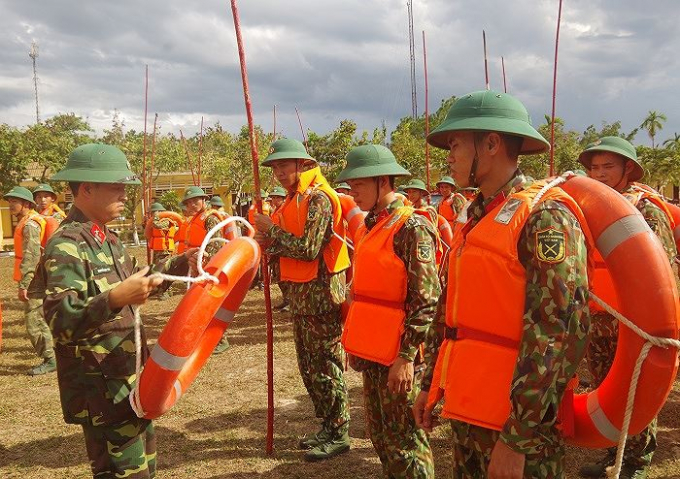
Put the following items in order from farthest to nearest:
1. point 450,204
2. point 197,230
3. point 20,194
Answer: point 450,204 → point 197,230 → point 20,194

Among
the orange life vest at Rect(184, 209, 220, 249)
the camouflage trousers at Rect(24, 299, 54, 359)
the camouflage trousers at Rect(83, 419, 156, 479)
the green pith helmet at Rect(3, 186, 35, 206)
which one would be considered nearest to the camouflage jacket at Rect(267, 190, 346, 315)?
the camouflage trousers at Rect(83, 419, 156, 479)

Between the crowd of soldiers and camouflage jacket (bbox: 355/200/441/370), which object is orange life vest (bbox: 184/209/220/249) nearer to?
the crowd of soldiers

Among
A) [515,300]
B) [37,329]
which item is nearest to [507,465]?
[515,300]

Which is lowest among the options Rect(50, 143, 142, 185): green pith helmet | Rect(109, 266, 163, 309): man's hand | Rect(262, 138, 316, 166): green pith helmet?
Rect(109, 266, 163, 309): man's hand

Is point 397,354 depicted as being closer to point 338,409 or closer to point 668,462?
point 338,409

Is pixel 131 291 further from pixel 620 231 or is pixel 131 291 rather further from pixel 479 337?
pixel 620 231

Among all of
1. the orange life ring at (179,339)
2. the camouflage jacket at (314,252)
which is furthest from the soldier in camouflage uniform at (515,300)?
the camouflage jacket at (314,252)

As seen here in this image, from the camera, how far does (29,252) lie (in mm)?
7121

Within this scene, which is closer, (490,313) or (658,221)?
(490,313)

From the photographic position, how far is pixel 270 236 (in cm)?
427

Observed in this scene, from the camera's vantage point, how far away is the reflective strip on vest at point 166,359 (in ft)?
8.36

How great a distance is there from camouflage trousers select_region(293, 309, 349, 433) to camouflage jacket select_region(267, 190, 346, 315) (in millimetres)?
108

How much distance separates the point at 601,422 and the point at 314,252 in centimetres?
268

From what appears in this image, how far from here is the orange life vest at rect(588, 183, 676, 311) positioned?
11.6 ft
